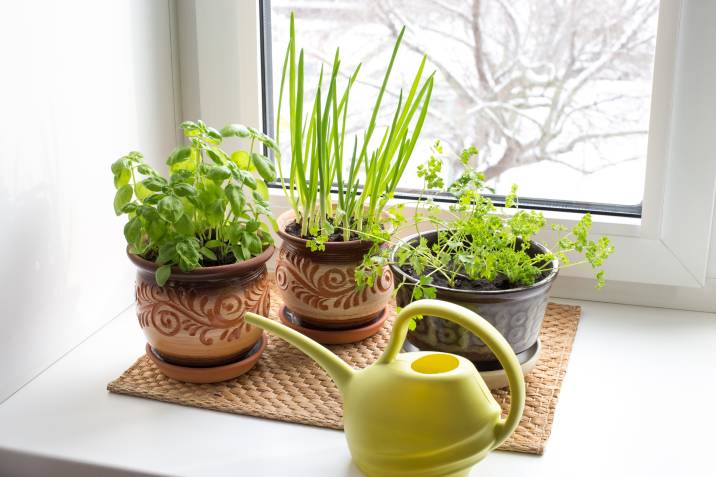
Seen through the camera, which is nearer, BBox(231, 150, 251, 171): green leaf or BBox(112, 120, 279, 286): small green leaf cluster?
BBox(112, 120, 279, 286): small green leaf cluster

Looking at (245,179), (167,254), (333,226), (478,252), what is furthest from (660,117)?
(167,254)

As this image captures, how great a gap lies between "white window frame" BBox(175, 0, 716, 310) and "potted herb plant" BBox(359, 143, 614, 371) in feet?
0.58

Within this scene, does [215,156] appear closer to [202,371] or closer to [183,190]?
[183,190]

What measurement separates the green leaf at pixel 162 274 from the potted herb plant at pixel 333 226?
17 cm

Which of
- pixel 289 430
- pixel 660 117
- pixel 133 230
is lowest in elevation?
pixel 289 430

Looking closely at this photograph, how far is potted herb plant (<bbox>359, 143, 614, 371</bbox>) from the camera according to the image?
0.88 meters

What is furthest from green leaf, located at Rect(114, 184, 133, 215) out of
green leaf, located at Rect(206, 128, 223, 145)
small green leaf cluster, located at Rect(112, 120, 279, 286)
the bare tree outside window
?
the bare tree outside window

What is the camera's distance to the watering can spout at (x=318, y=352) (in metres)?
0.80

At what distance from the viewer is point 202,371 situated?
939 mm

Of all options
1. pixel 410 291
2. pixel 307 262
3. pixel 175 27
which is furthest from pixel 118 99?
pixel 410 291

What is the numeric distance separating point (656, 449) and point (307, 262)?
0.44 meters

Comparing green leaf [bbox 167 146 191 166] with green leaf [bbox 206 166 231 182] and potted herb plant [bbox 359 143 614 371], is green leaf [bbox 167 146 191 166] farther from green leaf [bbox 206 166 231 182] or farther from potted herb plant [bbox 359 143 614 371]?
potted herb plant [bbox 359 143 614 371]

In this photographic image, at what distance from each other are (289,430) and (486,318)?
0.24 m

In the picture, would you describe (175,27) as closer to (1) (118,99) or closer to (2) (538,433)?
(1) (118,99)
